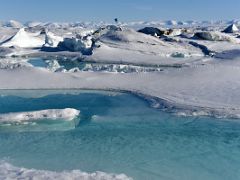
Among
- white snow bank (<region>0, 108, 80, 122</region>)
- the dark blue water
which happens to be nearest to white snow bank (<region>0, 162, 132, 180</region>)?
the dark blue water

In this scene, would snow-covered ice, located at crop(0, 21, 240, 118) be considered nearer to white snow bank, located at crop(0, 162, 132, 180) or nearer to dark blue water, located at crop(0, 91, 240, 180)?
dark blue water, located at crop(0, 91, 240, 180)

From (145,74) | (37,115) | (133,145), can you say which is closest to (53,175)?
(133,145)

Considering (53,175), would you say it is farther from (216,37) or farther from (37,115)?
(216,37)

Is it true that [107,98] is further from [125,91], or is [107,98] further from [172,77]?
[172,77]

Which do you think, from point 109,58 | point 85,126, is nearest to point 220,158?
point 85,126

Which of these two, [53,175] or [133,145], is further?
[133,145]
